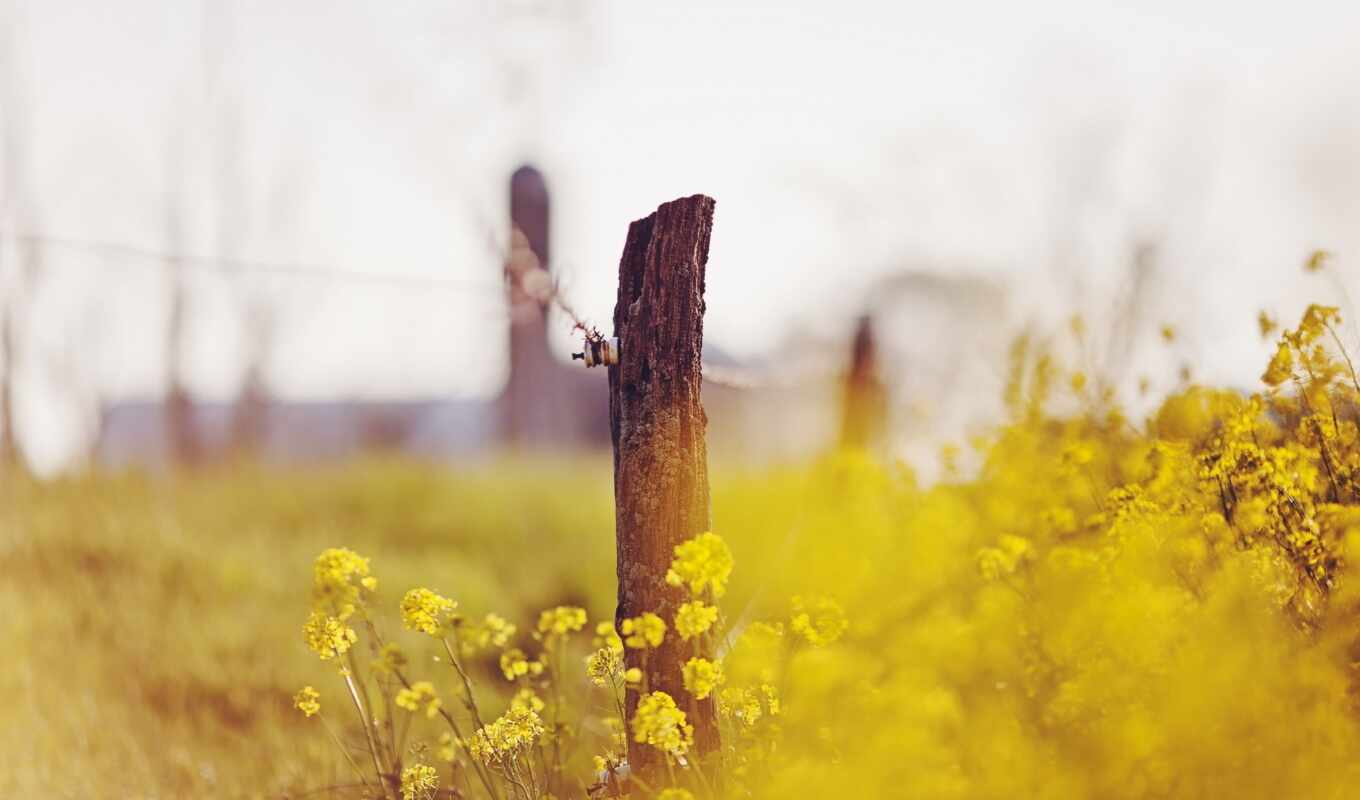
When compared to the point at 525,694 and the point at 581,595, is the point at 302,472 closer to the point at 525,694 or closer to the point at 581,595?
the point at 581,595

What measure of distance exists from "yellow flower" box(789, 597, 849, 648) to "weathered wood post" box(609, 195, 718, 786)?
0.21 metres

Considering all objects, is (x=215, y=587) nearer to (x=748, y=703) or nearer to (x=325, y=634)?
(x=325, y=634)

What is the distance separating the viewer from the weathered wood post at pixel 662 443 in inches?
92.0

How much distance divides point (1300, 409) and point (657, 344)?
6.11 ft

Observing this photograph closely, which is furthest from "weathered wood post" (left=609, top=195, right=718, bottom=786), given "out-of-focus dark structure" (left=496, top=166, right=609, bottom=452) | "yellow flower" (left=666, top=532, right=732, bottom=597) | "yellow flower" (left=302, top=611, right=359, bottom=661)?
"out-of-focus dark structure" (left=496, top=166, right=609, bottom=452)

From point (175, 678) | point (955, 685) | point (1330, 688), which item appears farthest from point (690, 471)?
point (175, 678)

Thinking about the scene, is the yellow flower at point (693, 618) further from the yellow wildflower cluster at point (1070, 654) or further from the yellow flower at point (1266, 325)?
the yellow flower at point (1266, 325)

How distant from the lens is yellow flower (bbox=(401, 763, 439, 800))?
7.94 ft

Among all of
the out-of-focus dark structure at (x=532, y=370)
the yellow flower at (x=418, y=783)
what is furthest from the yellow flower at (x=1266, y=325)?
the out-of-focus dark structure at (x=532, y=370)

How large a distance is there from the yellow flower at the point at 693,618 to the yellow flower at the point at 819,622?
25cm

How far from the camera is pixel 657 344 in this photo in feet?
7.72

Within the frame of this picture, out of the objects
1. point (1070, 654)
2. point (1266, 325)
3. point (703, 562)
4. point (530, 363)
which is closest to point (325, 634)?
point (703, 562)

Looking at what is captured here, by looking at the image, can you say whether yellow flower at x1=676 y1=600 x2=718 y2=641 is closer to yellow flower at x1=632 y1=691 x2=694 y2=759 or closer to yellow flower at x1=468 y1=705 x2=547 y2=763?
yellow flower at x1=632 y1=691 x2=694 y2=759

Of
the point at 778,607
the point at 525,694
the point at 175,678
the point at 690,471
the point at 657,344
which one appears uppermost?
the point at 657,344
